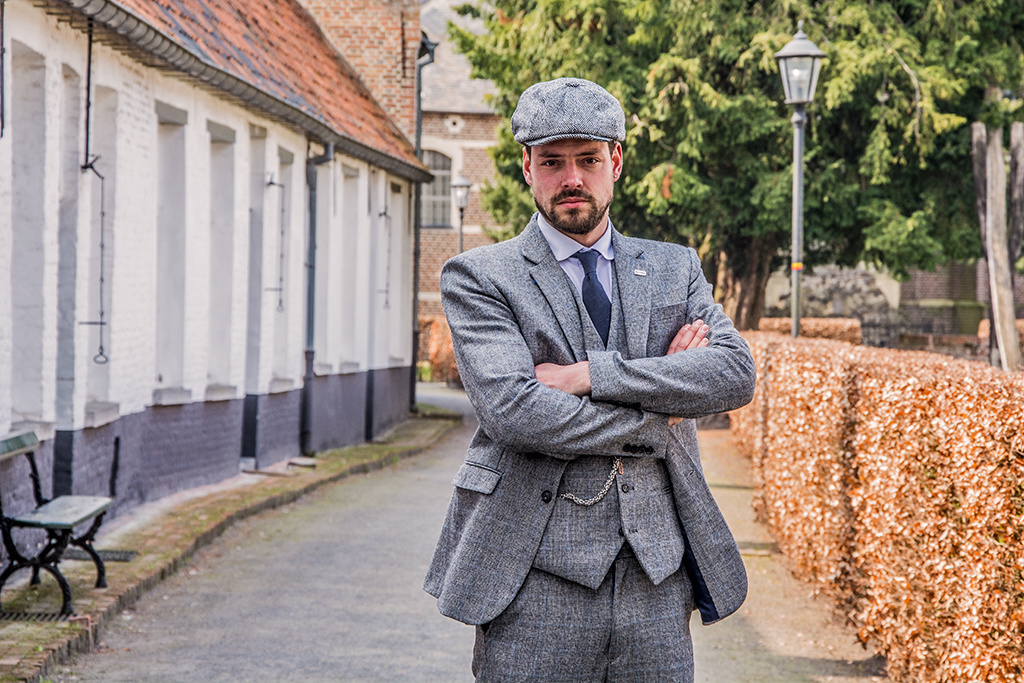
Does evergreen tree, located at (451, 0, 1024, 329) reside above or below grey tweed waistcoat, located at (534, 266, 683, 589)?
above

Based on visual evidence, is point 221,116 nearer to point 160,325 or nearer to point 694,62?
point 160,325

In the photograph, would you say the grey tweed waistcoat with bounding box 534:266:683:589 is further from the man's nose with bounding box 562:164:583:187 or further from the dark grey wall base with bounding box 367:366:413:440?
the dark grey wall base with bounding box 367:366:413:440

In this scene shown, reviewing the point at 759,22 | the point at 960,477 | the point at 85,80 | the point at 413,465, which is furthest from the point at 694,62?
the point at 960,477

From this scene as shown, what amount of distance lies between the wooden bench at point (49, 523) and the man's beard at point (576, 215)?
4434 mm

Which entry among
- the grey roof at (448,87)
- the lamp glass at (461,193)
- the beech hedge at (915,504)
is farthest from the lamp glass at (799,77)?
the grey roof at (448,87)

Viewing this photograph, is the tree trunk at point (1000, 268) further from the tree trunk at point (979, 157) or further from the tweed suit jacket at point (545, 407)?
the tweed suit jacket at point (545, 407)

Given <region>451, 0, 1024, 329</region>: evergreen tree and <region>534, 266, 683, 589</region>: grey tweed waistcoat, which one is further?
<region>451, 0, 1024, 329</region>: evergreen tree

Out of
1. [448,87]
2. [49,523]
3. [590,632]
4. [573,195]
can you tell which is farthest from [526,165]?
[448,87]

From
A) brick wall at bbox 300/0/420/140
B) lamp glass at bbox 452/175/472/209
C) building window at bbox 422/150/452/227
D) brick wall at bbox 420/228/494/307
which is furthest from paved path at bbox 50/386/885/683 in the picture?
building window at bbox 422/150/452/227

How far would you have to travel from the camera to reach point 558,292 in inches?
120

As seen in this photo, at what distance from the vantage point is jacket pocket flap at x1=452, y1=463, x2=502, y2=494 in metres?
2.97

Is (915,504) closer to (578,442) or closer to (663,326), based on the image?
(663,326)

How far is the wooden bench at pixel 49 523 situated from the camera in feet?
22.4

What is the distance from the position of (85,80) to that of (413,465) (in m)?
7.65
